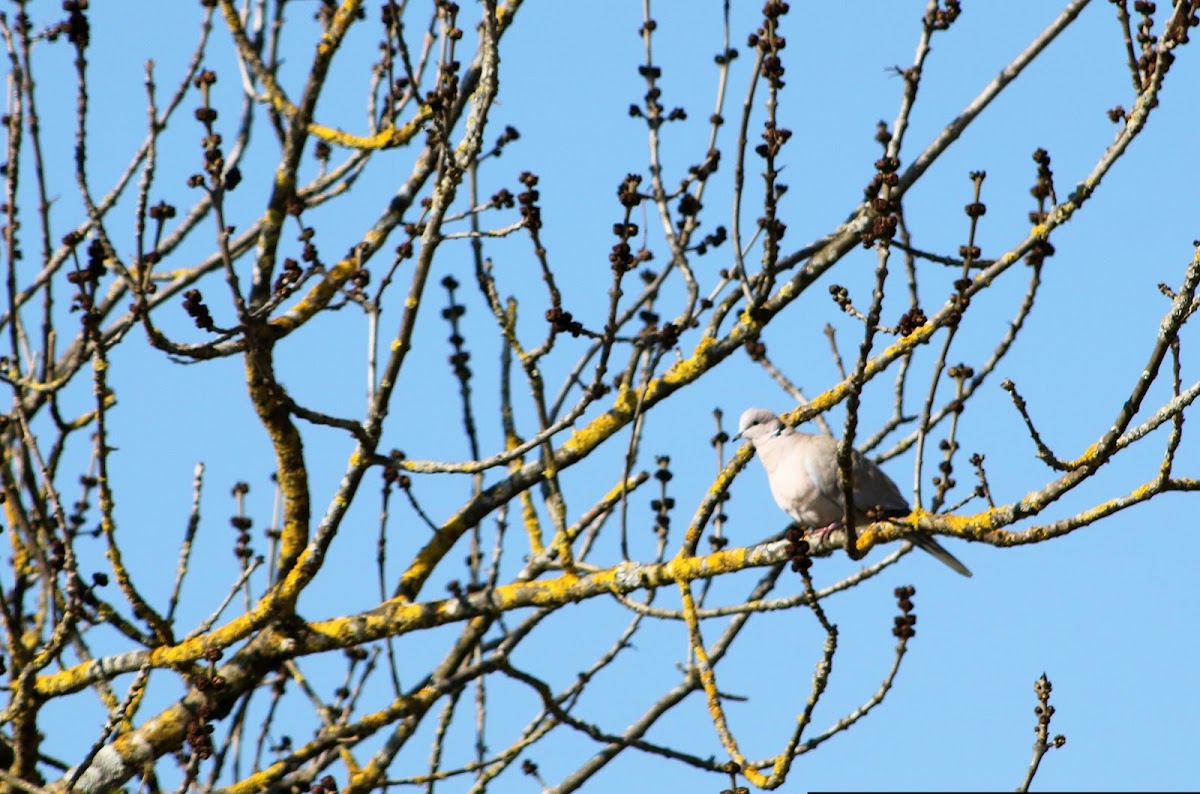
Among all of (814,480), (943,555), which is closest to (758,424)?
(814,480)

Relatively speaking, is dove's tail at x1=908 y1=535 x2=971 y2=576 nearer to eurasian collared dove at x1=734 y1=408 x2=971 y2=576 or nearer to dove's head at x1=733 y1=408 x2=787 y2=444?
eurasian collared dove at x1=734 y1=408 x2=971 y2=576

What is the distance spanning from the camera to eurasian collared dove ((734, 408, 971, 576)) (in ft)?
19.9

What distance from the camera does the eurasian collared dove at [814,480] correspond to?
6.07 m

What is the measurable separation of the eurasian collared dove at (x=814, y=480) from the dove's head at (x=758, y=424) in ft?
0.08

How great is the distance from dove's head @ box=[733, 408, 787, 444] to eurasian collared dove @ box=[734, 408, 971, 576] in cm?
3

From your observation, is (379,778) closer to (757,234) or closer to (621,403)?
(621,403)

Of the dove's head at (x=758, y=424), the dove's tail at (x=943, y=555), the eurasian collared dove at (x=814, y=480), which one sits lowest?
the dove's tail at (x=943, y=555)

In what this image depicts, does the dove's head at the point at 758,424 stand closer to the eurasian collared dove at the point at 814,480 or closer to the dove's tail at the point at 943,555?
the eurasian collared dove at the point at 814,480

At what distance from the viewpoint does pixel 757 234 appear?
218 inches

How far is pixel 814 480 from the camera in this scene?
6098 mm

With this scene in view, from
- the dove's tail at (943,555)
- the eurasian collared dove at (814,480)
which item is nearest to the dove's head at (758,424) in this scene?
the eurasian collared dove at (814,480)

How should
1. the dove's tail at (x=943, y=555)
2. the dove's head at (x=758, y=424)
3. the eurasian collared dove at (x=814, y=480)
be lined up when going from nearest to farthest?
the dove's tail at (x=943, y=555)
the eurasian collared dove at (x=814, y=480)
the dove's head at (x=758, y=424)

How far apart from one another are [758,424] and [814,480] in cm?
67

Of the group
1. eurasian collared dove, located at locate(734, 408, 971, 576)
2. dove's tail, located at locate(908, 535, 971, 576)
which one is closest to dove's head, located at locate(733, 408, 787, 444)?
eurasian collared dove, located at locate(734, 408, 971, 576)
